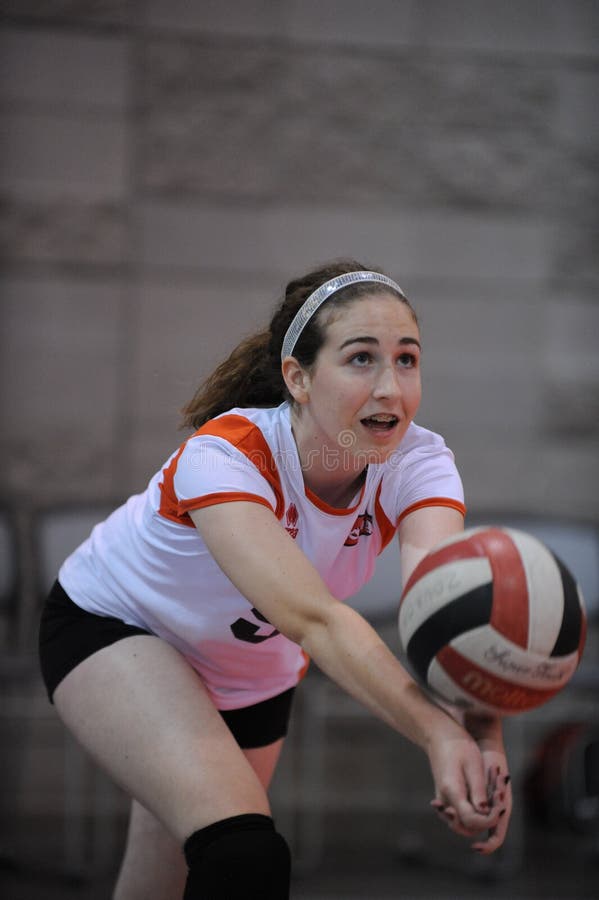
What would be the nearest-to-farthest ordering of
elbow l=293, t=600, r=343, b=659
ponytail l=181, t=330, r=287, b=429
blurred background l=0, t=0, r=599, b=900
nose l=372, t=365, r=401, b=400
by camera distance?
1. elbow l=293, t=600, r=343, b=659
2. nose l=372, t=365, r=401, b=400
3. ponytail l=181, t=330, r=287, b=429
4. blurred background l=0, t=0, r=599, b=900

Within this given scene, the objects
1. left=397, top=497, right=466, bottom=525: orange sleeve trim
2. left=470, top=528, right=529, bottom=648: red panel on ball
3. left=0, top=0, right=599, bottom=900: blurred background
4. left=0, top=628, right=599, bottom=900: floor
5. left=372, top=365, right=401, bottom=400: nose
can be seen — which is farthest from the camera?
left=0, top=0, right=599, bottom=900: blurred background

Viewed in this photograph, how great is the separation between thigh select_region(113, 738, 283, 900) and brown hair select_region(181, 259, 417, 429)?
0.82 meters

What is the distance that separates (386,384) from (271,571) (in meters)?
0.35

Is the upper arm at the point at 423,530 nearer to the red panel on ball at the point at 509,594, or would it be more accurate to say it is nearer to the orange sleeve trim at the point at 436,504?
the orange sleeve trim at the point at 436,504

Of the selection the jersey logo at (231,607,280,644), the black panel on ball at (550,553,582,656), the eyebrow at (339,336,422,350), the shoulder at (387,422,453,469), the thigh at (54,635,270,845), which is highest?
the eyebrow at (339,336,422,350)

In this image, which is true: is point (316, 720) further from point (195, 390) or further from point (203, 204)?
point (195, 390)

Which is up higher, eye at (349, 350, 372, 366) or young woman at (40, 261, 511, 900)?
eye at (349, 350, 372, 366)

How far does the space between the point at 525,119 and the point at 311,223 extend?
1.01m

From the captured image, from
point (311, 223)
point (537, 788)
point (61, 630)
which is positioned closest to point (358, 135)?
point (311, 223)

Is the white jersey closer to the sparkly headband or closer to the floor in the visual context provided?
the sparkly headband

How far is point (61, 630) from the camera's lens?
2002mm

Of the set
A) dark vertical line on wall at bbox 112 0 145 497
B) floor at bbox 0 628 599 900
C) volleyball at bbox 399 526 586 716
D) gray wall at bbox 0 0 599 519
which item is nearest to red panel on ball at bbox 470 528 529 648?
volleyball at bbox 399 526 586 716

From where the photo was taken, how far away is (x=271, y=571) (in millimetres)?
1508

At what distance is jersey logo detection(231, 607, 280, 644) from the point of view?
6.16ft
